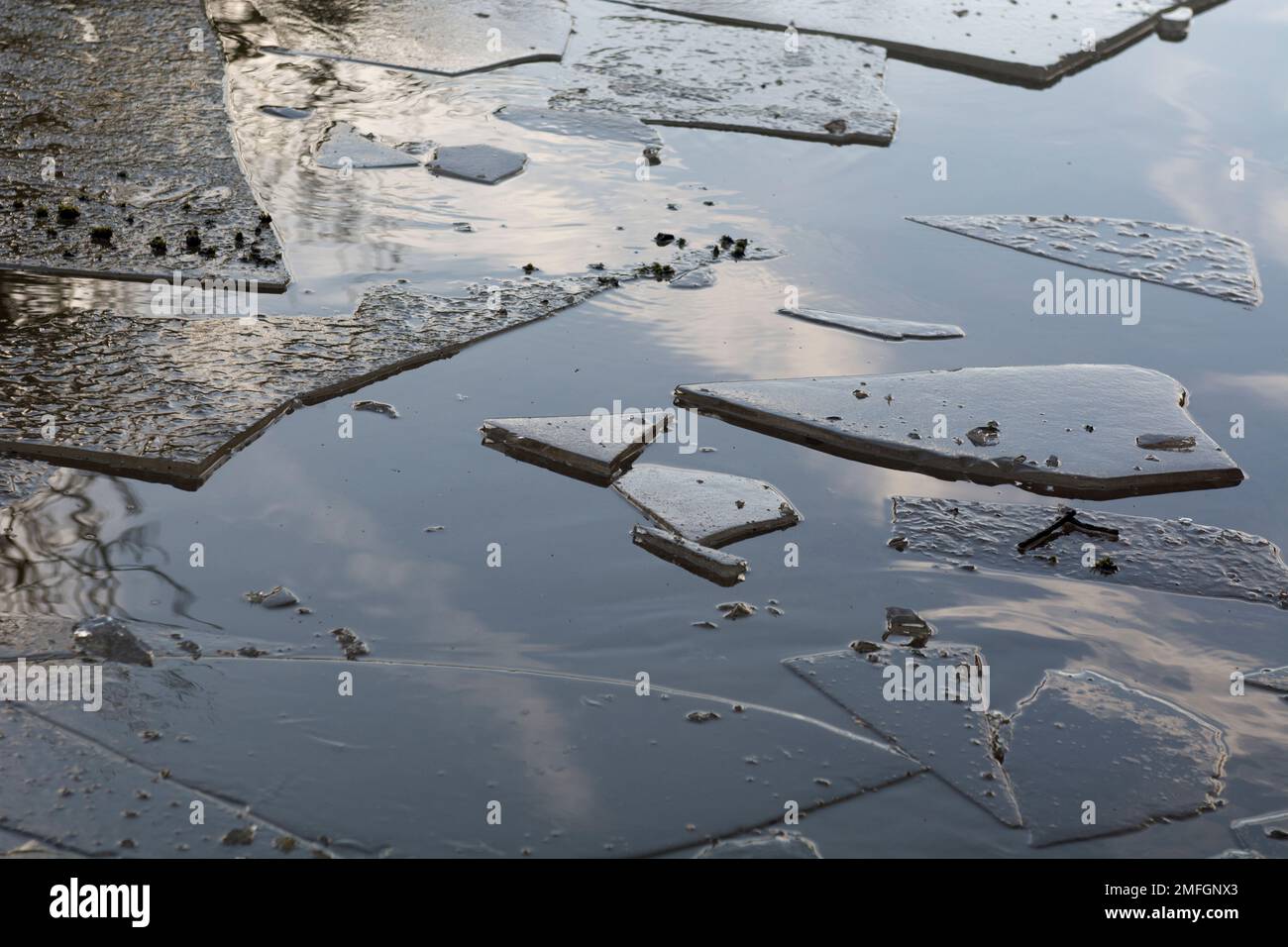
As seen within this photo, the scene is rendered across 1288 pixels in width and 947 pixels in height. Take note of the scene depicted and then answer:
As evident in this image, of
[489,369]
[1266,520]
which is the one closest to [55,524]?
[489,369]

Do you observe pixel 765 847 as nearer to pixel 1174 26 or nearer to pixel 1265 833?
pixel 1265 833

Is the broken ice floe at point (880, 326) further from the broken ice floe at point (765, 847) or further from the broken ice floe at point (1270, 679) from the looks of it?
the broken ice floe at point (765, 847)

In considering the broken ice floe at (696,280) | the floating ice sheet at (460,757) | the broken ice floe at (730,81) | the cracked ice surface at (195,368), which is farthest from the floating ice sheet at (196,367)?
the broken ice floe at (730,81)

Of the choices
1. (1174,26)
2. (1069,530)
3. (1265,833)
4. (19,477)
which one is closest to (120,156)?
(19,477)

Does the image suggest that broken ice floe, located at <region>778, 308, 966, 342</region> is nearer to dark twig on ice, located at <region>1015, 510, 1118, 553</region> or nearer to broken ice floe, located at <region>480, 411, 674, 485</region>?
broken ice floe, located at <region>480, 411, 674, 485</region>

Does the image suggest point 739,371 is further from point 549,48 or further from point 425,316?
point 549,48

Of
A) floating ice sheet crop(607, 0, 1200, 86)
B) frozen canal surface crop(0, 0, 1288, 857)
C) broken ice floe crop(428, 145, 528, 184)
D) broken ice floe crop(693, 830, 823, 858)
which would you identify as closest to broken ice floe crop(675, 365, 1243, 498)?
frozen canal surface crop(0, 0, 1288, 857)
